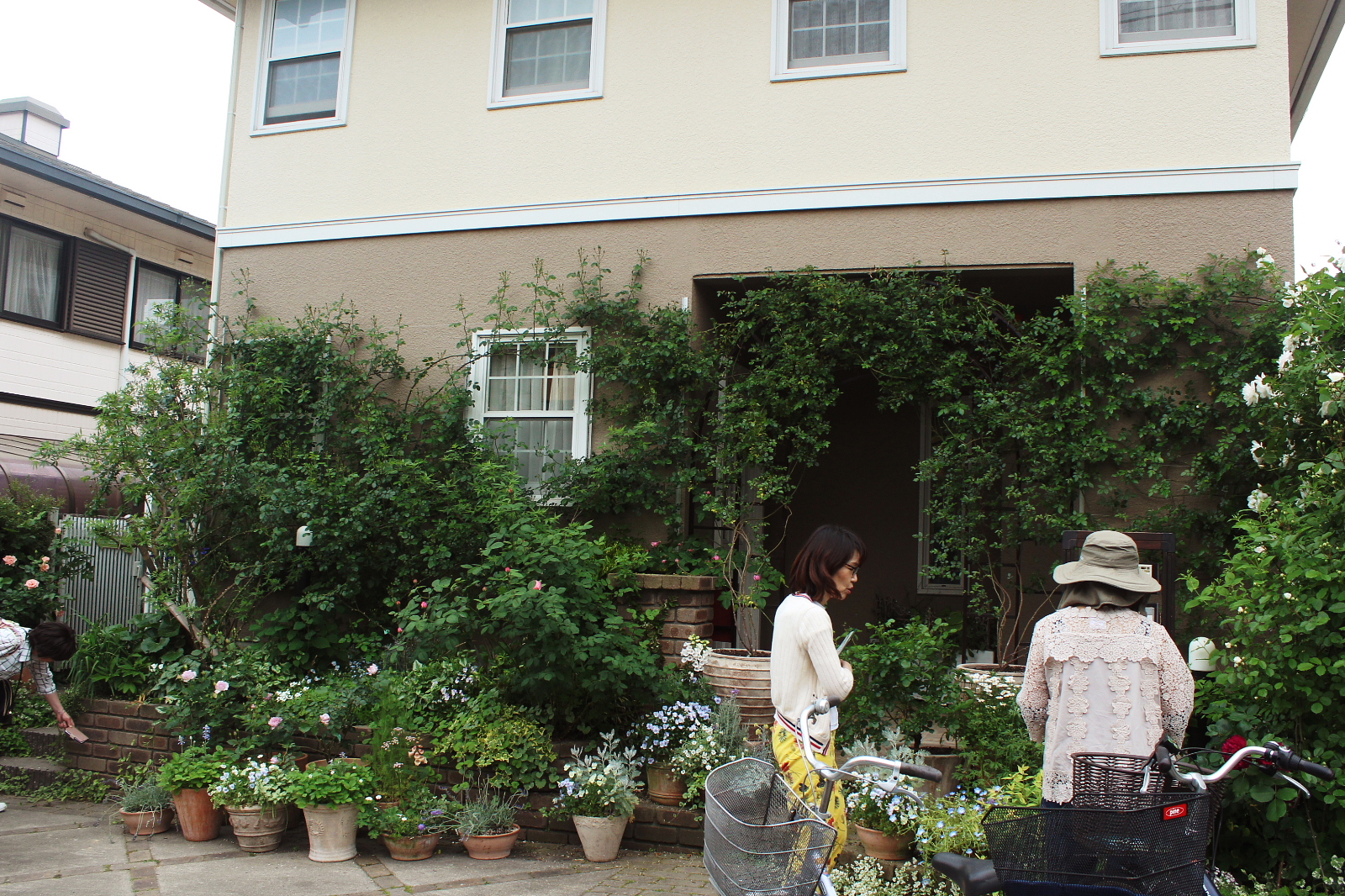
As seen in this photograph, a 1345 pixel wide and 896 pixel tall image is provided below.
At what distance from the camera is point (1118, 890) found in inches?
105

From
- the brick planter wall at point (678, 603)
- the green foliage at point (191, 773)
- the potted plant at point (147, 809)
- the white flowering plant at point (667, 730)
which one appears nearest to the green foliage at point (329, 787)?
the green foliage at point (191, 773)

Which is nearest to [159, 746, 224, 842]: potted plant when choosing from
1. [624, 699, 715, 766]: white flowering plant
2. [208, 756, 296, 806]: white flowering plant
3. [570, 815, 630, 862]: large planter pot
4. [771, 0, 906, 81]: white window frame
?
[208, 756, 296, 806]: white flowering plant

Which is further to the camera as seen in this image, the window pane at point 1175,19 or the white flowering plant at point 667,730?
the window pane at point 1175,19

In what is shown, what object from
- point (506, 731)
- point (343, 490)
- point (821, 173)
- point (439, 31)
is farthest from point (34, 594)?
point (821, 173)

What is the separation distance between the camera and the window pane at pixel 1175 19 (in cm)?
696

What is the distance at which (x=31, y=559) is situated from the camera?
837 cm

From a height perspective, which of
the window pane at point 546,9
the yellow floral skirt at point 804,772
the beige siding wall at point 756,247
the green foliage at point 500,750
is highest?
the window pane at point 546,9

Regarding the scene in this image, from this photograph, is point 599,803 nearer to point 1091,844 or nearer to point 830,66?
point 1091,844

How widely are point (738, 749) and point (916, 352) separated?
306cm

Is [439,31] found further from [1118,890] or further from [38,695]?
[1118,890]

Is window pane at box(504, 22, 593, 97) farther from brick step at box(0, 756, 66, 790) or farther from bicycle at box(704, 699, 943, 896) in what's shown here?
bicycle at box(704, 699, 943, 896)

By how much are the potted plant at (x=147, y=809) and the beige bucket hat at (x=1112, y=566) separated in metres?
5.50

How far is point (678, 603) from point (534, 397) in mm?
2246

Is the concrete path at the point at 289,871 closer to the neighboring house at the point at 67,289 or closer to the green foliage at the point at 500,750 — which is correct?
the green foliage at the point at 500,750
